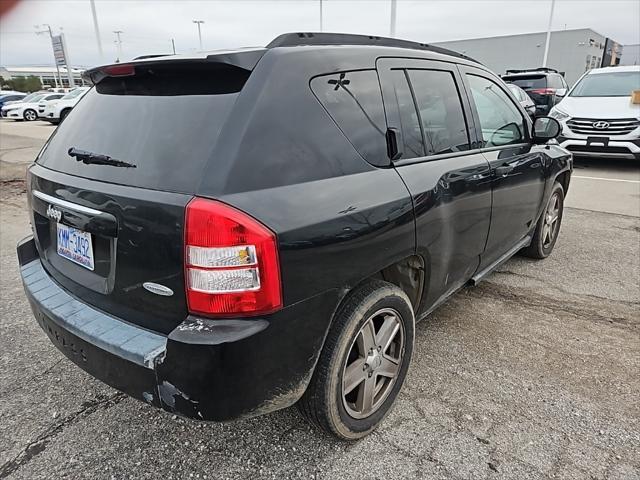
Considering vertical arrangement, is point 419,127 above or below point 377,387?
above

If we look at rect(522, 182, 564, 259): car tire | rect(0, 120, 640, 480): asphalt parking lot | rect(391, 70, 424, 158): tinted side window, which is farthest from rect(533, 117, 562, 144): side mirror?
rect(391, 70, 424, 158): tinted side window

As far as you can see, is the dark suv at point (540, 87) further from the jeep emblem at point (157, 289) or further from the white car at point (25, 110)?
the white car at point (25, 110)

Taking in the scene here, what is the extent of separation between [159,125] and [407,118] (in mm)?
1230

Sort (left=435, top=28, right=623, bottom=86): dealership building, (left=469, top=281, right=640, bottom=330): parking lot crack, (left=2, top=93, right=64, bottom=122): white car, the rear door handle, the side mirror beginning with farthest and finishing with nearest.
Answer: (left=435, top=28, right=623, bottom=86): dealership building < (left=2, top=93, right=64, bottom=122): white car < the side mirror < (left=469, top=281, right=640, bottom=330): parking lot crack < the rear door handle

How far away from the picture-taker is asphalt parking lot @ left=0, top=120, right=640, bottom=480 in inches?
82.9

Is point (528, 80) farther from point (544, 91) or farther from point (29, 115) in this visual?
point (29, 115)

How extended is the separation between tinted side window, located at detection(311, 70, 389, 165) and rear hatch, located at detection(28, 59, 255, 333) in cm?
39

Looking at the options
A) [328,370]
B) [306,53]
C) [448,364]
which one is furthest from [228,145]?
[448,364]

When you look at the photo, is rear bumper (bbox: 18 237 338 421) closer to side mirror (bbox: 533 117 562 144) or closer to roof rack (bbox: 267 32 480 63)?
roof rack (bbox: 267 32 480 63)

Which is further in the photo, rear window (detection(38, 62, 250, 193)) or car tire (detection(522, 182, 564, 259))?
car tire (detection(522, 182, 564, 259))

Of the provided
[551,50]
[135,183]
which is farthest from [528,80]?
[551,50]

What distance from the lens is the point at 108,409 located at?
248 centimetres

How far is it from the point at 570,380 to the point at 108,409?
255 cm

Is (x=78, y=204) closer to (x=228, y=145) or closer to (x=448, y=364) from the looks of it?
(x=228, y=145)
